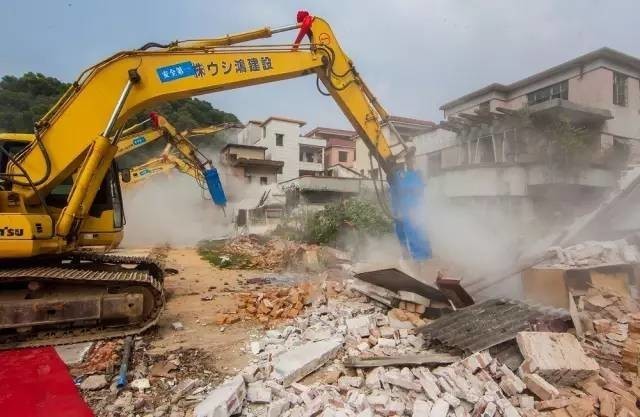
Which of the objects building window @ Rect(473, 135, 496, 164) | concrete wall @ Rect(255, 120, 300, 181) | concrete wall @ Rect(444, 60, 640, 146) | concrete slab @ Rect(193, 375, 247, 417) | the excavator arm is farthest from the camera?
concrete wall @ Rect(255, 120, 300, 181)

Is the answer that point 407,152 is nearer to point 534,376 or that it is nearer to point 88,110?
point 534,376

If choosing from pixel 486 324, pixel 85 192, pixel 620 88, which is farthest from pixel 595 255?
pixel 620 88

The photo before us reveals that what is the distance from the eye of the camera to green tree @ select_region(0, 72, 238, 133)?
25.4 m

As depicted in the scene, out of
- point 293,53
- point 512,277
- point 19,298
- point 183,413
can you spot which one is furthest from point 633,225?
point 19,298

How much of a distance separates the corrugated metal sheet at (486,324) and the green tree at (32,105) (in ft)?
73.5

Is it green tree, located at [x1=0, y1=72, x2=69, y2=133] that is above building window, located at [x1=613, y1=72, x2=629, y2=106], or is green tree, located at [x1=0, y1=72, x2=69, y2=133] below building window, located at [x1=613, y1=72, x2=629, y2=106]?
above

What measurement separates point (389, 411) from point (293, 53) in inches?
191

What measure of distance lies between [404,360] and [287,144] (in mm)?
33112

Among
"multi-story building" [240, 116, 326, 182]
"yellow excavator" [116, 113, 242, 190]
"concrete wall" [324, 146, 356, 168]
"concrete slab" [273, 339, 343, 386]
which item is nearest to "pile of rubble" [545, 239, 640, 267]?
"concrete slab" [273, 339, 343, 386]

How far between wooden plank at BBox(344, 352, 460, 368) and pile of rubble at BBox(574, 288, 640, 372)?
6.13 ft

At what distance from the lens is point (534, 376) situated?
3.46 m

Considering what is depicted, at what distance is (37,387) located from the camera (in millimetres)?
3547

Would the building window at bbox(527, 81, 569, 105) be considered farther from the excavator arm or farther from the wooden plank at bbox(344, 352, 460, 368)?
the wooden plank at bbox(344, 352, 460, 368)

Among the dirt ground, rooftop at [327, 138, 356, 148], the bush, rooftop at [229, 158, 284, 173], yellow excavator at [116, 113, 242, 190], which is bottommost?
the dirt ground
